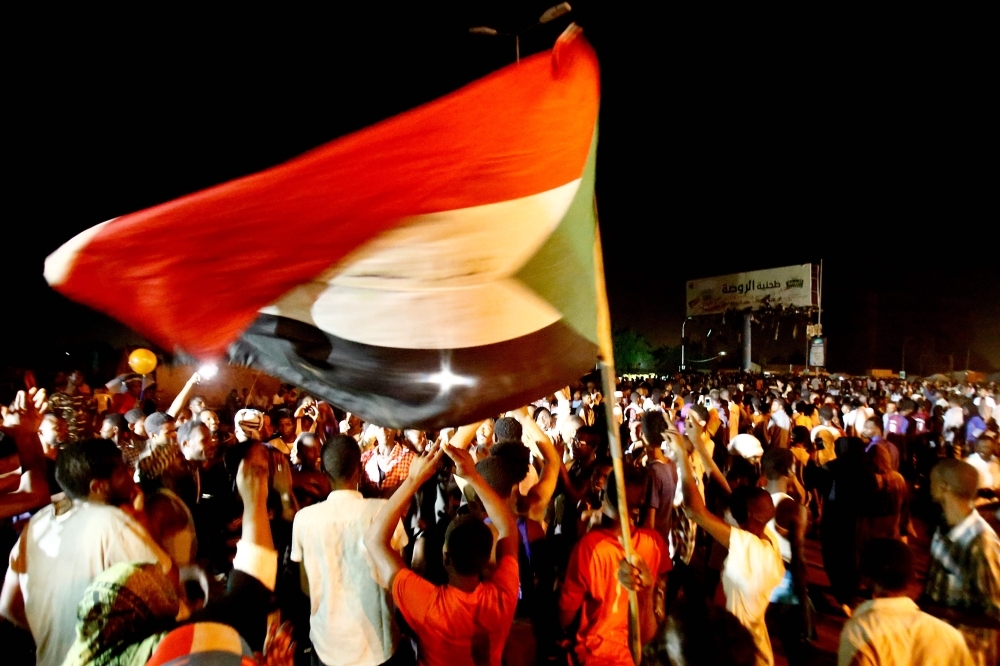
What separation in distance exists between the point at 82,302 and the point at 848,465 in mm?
6650

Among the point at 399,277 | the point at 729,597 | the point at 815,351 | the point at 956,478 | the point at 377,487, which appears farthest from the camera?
the point at 815,351

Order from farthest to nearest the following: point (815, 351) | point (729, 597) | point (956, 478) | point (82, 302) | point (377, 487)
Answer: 1. point (815, 351)
2. point (377, 487)
3. point (956, 478)
4. point (729, 597)
5. point (82, 302)

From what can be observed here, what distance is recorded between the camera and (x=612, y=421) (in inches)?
102

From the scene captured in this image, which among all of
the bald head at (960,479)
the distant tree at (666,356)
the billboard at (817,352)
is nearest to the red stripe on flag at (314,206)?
the bald head at (960,479)

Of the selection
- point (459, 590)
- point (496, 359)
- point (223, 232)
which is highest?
point (223, 232)

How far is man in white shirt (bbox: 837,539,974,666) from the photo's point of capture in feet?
7.72

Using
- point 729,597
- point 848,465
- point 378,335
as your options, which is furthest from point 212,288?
point 848,465

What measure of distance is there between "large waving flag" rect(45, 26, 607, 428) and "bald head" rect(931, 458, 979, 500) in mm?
2257

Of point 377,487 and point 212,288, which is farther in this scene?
point 377,487

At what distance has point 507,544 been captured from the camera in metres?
2.77

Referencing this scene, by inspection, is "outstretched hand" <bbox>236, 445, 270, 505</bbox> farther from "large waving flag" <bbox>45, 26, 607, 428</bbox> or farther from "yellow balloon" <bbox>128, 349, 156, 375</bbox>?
"yellow balloon" <bbox>128, 349, 156, 375</bbox>

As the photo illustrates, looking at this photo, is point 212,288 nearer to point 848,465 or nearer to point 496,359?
point 496,359

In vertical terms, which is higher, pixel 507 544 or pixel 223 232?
A: pixel 223 232

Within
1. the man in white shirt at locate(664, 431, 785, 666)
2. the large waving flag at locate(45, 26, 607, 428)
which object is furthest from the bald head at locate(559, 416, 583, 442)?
the large waving flag at locate(45, 26, 607, 428)
